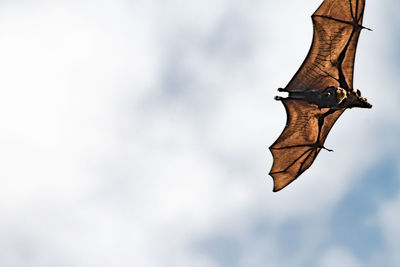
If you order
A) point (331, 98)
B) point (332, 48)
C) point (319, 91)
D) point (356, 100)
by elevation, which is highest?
point (332, 48)

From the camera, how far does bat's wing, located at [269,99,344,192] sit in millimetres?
27391

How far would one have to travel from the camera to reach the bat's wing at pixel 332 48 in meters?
24.3

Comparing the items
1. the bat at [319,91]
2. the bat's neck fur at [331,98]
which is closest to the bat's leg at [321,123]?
the bat at [319,91]

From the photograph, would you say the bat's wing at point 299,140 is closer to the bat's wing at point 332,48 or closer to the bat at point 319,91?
the bat at point 319,91

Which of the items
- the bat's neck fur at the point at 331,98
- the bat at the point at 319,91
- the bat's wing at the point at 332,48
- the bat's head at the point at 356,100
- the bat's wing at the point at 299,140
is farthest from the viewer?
the bat's wing at the point at 299,140

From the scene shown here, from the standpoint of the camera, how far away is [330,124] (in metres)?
28.0

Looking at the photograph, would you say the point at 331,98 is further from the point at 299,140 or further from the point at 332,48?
the point at 299,140

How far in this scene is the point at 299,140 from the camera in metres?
28.4

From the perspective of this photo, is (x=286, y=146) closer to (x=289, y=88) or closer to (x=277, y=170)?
(x=277, y=170)

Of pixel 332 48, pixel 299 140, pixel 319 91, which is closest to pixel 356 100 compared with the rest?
pixel 319 91

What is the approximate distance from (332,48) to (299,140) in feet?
17.9

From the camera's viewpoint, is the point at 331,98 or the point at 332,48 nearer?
the point at 332,48

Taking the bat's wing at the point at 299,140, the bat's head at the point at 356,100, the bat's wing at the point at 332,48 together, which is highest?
the bat's wing at the point at 332,48

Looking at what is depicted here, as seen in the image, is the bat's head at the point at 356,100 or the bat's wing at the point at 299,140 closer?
the bat's head at the point at 356,100
